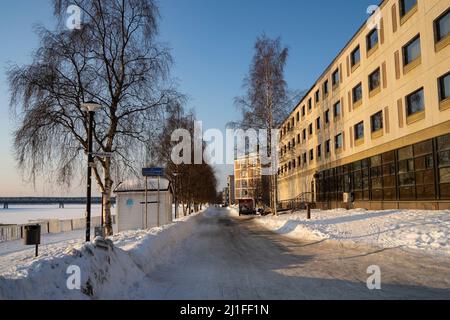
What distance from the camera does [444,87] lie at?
19828 millimetres

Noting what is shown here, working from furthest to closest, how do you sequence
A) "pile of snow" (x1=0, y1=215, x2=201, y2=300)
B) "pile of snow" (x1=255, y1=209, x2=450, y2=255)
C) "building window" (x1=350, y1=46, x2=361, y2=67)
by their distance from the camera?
"building window" (x1=350, y1=46, x2=361, y2=67)
"pile of snow" (x1=255, y1=209, x2=450, y2=255)
"pile of snow" (x1=0, y1=215, x2=201, y2=300)

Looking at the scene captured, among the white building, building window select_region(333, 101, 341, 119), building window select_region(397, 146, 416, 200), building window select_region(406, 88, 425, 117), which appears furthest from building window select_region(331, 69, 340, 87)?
the white building

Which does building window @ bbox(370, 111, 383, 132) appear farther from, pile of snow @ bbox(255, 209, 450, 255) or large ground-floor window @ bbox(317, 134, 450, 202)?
pile of snow @ bbox(255, 209, 450, 255)

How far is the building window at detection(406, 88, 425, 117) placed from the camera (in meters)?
22.0

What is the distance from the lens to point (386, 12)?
2619 centimetres

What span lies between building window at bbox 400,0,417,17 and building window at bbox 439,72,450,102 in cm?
521

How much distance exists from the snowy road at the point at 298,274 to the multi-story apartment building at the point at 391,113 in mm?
10602

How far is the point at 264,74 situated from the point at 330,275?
24.7 meters

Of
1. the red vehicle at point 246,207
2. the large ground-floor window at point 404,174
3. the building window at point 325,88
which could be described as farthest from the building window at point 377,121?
the red vehicle at point 246,207

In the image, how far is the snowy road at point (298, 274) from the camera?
7.10m

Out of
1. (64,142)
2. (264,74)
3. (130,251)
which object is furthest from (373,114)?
(130,251)

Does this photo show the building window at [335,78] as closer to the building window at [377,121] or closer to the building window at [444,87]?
the building window at [377,121]

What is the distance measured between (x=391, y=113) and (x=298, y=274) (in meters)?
19.4

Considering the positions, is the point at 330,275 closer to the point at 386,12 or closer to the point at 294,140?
the point at 386,12
